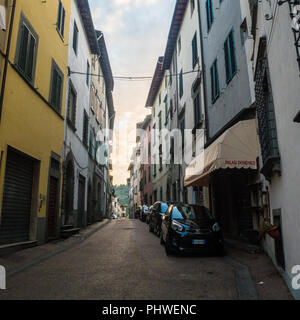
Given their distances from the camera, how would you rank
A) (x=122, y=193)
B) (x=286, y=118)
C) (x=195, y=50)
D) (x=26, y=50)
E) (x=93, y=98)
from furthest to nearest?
1. (x=122, y=193)
2. (x=93, y=98)
3. (x=195, y=50)
4. (x=26, y=50)
5. (x=286, y=118)

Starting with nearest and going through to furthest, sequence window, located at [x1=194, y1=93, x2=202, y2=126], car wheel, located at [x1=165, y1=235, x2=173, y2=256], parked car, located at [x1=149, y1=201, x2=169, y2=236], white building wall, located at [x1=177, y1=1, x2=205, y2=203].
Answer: car wheel, located at [x1=165, y1=235, x2=173, y2=256] < parked car, located at [x1=149, y1=201, x2=169, y2=236] < window, located at [x1=194, y1=93, x2=202, y2=126] < white building wall, located at [x1=177, y1=1, x2=205, y2=203]

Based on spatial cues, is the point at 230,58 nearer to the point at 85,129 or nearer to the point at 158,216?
the point at 158,216

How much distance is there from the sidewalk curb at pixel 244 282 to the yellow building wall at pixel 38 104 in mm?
6301

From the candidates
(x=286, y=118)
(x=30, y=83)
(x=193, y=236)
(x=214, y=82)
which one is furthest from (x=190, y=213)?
(x=30, y=83)

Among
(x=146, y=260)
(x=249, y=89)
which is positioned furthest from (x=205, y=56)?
(x=146, y=260)

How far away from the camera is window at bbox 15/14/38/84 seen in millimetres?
9062

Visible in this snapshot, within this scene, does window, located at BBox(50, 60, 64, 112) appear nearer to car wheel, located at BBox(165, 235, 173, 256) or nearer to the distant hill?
car wheel, located at BBox(165, 235, 173, 256)

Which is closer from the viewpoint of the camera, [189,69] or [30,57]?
[30,57]

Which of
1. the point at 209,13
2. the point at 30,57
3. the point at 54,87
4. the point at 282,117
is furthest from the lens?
the point at 209,13

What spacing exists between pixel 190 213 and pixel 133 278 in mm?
4308

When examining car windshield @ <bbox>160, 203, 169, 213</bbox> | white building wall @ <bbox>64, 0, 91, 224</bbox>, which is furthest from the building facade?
white building wall @ <bbox>64, 0, 91, 224</bbox>

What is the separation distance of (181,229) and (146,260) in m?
1.49

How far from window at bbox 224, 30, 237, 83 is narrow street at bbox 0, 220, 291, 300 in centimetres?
684

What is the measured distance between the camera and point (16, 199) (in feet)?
30.2
